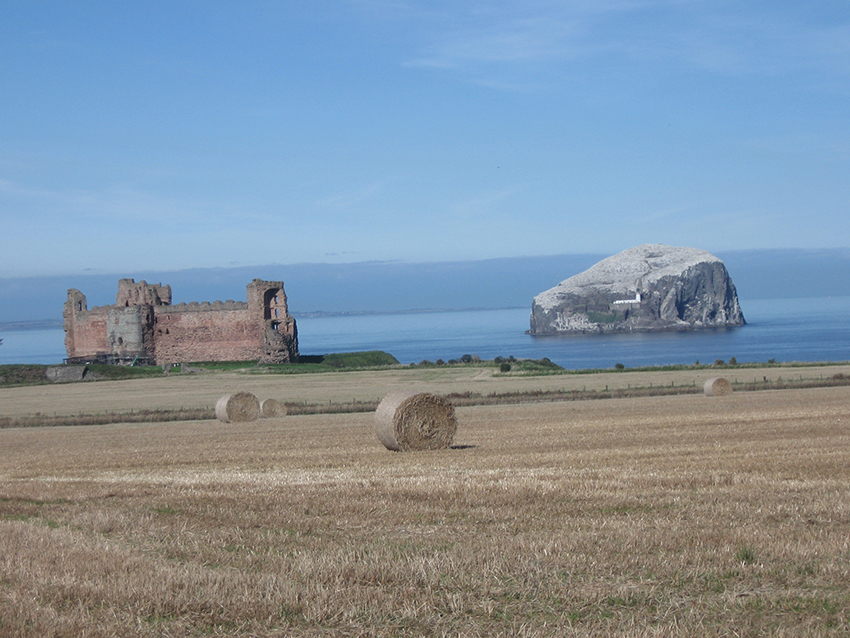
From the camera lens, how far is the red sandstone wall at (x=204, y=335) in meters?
65.8

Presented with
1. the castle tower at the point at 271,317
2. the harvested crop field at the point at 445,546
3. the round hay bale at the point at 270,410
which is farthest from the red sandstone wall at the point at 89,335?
the harvested crop field at the point at 445,546

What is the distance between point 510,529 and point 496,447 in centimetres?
878

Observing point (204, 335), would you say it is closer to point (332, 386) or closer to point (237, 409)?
point (332, 386)

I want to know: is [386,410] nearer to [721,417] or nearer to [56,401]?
[721,417]

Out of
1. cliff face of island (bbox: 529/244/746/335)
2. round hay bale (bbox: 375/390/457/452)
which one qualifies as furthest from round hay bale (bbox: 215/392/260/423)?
cliff face of island (bbox: 529/244/746/335)

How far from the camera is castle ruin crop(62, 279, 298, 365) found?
65.4m

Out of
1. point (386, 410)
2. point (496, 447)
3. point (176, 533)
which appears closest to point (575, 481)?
point (176, 533)

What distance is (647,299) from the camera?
176125 millimetres

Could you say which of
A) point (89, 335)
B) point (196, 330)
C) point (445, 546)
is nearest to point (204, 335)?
point (196, 330)

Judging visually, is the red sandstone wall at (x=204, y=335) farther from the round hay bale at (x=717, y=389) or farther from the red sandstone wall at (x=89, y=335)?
the round hay bale at (x=717, y=389)

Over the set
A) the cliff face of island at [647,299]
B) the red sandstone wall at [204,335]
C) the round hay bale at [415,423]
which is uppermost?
the cliff face of island at [647,299]

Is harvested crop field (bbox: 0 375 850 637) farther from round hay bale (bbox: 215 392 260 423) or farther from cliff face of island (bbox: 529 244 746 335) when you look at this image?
cliff face of island (bbox: 529 244 746 335)

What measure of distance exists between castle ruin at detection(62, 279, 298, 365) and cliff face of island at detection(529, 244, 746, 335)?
4743 inches

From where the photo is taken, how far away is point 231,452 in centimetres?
→ 1623
